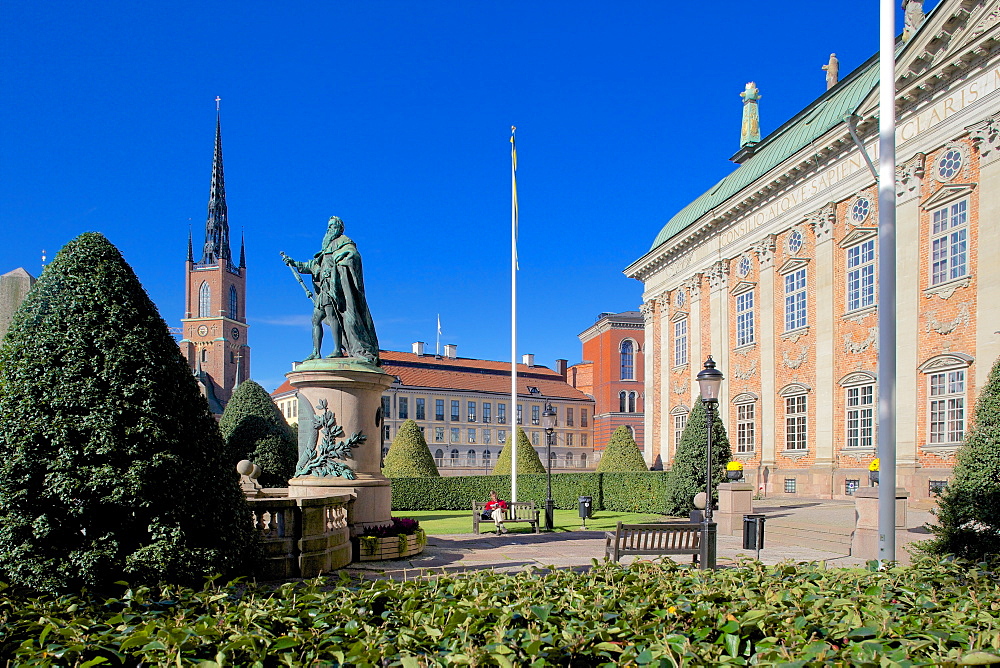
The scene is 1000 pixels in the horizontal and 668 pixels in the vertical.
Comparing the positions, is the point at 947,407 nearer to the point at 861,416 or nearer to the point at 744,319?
the point at 861,416

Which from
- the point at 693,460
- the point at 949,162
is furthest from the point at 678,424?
the point at 949,162

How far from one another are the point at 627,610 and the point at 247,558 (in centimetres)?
451

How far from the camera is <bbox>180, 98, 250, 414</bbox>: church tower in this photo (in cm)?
13150

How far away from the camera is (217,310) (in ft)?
445

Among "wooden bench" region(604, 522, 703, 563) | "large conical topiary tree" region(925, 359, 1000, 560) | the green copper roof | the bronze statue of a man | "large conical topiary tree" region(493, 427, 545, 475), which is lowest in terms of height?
"large conical topiary tree" region(493, 427, 545, 475)

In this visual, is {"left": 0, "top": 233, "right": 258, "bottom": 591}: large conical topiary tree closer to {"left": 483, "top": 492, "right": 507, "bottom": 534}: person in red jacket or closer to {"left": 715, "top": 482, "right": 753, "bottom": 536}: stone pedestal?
{"left": 483, "top": 492, "right": 507, "bottom": 534}: person in red jacket

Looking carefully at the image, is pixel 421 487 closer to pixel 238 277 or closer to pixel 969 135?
pixel 969 135

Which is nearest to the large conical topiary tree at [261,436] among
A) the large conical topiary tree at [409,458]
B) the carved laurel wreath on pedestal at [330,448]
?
the large conical topiary tree at [409,458]

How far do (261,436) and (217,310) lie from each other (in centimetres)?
11594

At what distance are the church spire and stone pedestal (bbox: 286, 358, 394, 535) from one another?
454 feet

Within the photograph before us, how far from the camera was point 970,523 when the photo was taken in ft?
36.1

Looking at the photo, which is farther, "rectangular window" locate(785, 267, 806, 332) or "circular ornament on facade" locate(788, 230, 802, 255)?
"circular ornament on facade" locate(788, 230, 802, 255)

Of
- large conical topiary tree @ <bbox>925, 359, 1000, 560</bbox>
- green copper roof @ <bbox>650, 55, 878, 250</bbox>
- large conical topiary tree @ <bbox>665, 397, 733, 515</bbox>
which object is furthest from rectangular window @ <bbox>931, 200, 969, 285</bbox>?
large conical topiary tree @ <bbox>925, 359, 1000, 560</bbox>

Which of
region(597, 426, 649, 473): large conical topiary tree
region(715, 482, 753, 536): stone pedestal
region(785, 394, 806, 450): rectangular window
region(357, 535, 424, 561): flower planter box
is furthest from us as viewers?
region(597, 426, 649, 473): large conical topiary tree
